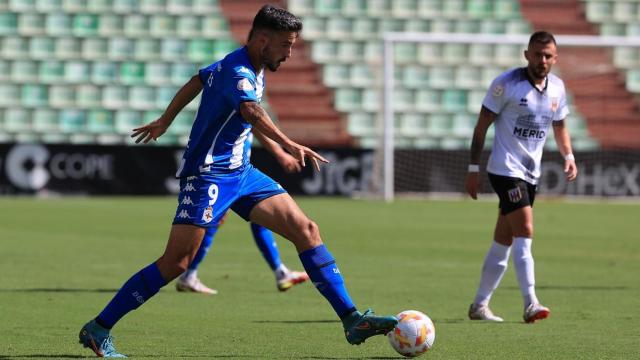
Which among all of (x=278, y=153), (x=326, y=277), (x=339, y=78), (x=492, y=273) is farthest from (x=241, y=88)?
(x=339, y=78)

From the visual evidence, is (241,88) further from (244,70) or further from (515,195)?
(515,195)

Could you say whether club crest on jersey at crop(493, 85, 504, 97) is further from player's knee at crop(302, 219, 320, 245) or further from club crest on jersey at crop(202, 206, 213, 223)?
club crest on jersey at crop(202, 206, 213, 223)

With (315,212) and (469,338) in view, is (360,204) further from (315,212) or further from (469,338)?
(469,338)

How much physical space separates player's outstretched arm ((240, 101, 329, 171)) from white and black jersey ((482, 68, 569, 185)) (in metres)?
2.71

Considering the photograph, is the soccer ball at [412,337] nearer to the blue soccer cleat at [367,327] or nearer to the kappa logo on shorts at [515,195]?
the blue soccer cleat at [367,327]

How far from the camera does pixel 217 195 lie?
6.89 metres

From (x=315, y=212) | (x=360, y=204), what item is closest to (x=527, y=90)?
(x=315, y=212)

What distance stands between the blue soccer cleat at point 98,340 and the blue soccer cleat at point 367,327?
1.22 meters

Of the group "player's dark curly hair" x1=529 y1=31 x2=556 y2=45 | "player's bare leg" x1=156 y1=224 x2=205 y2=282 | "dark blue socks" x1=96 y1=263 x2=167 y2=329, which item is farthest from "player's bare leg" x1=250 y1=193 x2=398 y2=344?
"player's dark curly hair" x1=529 y1=31 x2=556 y2=45

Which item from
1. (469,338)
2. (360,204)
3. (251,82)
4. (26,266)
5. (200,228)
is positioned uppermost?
(251,82)

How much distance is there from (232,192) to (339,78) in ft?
84.0

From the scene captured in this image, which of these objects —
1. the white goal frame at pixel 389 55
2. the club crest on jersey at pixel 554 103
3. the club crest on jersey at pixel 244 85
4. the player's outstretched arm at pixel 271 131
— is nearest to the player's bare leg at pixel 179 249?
the player's outstretched arm at pixel 271 131

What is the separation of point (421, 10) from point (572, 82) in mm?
4459

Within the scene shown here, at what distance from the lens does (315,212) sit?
23.0 m
